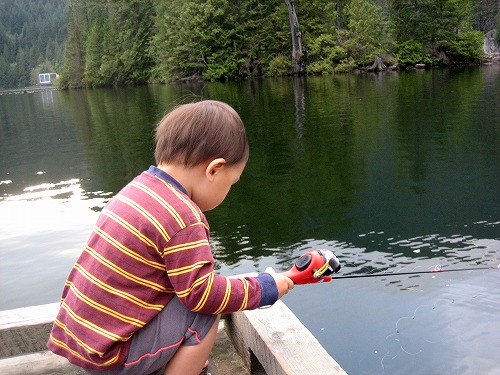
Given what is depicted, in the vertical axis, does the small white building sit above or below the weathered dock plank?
above

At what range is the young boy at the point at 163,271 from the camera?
1623mm

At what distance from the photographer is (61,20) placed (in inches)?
4904

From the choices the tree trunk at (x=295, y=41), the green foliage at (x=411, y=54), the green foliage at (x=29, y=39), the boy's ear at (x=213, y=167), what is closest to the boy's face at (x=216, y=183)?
the boy's ear at (x=213, y=167)

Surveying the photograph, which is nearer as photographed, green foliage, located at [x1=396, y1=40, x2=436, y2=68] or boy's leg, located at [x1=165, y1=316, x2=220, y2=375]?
boy's leg, located at [x1=165, y1=316, x2=220, y2=375]

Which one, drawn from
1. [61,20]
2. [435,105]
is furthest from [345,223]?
Answer: [61,20]

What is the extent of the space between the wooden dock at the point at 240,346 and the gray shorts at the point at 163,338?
0.34 meters

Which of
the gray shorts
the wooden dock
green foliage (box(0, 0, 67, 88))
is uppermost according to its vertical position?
green foliage (box(0, 0, 67, 88))

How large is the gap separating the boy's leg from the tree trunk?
109 feet

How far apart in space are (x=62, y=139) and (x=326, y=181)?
29.7 ft

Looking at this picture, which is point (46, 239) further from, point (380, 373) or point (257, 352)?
point (257, 352)

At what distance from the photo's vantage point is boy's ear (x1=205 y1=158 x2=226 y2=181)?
1.72 m

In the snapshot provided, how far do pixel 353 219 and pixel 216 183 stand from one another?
14.1 ft

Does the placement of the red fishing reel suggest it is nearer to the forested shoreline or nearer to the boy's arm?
the boy's arm

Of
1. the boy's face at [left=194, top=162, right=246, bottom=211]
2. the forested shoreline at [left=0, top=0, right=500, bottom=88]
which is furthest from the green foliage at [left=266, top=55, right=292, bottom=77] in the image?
the boy's face at [left=194, top=162, right=246, bottom=211]
